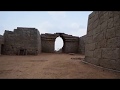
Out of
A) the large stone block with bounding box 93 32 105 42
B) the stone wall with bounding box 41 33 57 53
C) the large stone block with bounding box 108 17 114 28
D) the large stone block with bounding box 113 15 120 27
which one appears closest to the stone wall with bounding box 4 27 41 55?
the stone wall with bounding box 41 33 57 53

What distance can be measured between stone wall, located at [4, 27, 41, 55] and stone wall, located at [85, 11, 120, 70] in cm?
807

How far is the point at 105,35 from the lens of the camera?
528 centimetres

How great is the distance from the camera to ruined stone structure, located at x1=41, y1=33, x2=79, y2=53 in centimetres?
1886

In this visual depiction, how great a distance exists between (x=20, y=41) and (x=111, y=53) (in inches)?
417

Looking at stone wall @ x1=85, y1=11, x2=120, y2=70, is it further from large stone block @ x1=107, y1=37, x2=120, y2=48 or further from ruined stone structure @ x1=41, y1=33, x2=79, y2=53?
ruined stone structure @ x1=41, y1=33, x2=79, y2=53

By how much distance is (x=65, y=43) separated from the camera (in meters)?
20.2

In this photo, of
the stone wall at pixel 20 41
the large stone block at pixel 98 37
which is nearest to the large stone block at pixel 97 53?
the large stone block at pixel 98 37

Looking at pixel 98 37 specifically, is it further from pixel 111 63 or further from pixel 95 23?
pixel 111 63

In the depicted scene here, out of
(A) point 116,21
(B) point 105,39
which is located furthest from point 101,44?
(A) point 116,21
